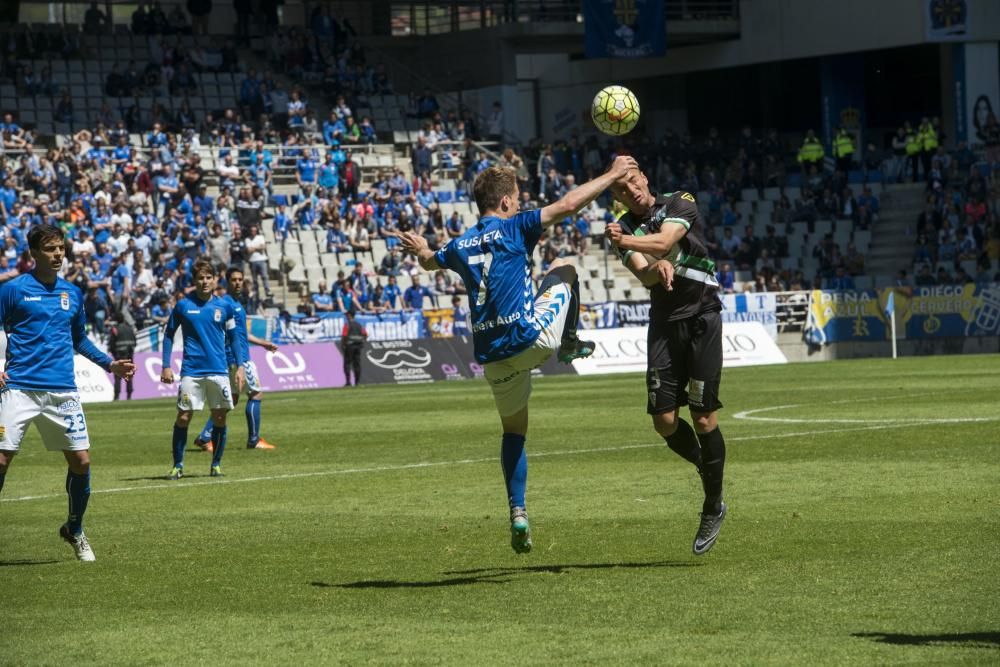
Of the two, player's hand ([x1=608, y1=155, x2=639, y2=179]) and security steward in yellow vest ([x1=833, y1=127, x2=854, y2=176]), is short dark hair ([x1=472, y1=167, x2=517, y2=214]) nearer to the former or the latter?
player's hand ([x1=608, y1=155, x2=639, y2=179])

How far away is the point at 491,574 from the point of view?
1037 cm

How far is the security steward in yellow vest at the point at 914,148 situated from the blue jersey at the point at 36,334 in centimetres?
4204

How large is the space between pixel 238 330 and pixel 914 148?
1363 inches

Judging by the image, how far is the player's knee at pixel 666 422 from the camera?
36.4 feet

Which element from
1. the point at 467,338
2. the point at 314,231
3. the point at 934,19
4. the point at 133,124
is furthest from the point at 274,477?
the point at 934,19

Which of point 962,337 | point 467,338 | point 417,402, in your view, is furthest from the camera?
point 962,337

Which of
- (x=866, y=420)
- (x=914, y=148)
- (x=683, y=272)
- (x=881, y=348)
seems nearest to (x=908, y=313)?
(x=881, y=348)

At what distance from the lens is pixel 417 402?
30703 mm

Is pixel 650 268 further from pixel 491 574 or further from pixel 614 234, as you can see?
pixel 491 574

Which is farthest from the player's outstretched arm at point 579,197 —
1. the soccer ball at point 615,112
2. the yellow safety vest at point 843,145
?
the yellow safety vest at point 843,145

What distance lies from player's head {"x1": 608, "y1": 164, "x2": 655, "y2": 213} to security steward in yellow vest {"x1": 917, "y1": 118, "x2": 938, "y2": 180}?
40953 millimetres

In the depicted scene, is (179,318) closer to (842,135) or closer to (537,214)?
(537,214)

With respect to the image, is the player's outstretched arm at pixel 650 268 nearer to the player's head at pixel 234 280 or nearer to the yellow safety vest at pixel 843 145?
the player's head at pixel 234 280

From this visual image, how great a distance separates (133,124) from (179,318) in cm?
2918
